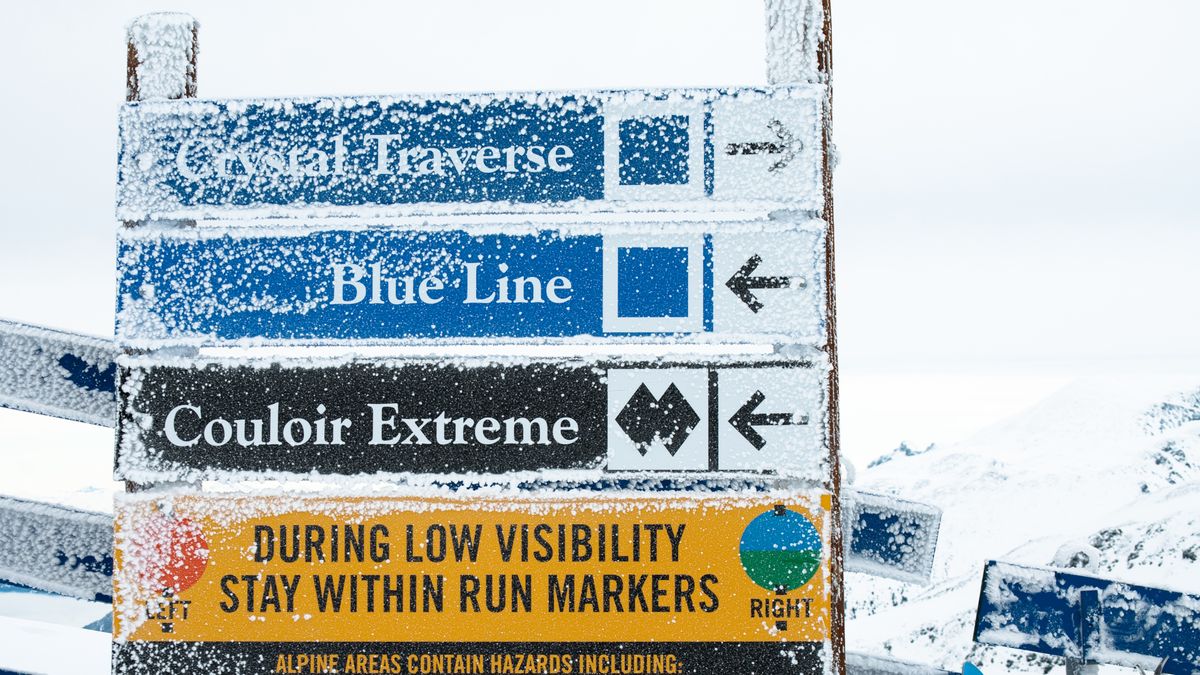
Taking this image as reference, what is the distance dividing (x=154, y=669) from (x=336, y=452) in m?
1.17

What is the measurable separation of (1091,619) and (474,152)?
10.3 feet

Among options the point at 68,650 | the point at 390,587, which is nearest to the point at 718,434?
the point at 390,587

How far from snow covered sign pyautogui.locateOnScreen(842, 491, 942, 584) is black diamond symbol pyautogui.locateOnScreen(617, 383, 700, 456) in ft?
3.52

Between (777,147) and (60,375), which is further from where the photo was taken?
(60,375)

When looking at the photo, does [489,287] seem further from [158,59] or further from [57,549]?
[57,549]

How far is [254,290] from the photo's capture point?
4598 millimetres

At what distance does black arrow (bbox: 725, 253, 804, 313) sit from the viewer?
449 cm

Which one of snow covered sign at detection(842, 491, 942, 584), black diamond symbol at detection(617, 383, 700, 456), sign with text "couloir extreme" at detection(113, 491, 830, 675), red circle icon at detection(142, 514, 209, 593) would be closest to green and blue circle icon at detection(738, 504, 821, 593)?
sign with text "couloir extreme" at detection(113, 491, 830, 675)

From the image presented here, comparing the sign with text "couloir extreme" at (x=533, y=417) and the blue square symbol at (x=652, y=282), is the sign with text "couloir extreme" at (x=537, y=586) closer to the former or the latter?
the sign with text "couloir extreme" at (x=533, y=417)

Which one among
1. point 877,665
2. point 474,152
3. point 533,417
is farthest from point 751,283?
point 877,665

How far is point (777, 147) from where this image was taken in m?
4.55

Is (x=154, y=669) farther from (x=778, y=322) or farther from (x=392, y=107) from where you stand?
(x=778, y=322)

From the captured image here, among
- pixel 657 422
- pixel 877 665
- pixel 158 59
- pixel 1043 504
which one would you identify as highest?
pixel 158 59

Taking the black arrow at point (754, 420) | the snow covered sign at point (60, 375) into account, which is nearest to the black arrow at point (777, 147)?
the black arrow at point (754, 420)
